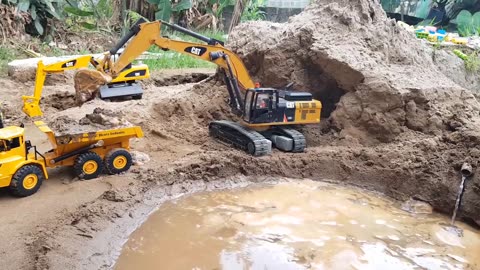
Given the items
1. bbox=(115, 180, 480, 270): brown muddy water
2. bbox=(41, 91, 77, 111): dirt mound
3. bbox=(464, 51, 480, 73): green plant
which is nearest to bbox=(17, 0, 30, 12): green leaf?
bbox=(41, 91, 77, 111): dirt mound

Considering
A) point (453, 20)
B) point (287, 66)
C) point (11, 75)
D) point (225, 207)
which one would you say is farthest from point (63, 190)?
point (453, 20)

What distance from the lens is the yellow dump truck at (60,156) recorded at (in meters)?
5.23

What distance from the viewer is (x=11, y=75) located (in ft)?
31.9

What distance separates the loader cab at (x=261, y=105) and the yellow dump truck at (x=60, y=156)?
1.76m

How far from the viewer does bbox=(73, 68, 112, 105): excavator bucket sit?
316 inches

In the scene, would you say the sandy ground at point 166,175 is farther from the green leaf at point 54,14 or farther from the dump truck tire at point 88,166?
the green leaf at point 54,14

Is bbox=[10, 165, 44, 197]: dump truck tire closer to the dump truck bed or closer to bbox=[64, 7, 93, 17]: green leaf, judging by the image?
the dump truck bed

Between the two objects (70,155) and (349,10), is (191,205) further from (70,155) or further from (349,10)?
(349,10)

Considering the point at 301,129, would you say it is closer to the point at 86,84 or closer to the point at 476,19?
the point at 86,84

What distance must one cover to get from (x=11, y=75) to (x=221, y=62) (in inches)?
194

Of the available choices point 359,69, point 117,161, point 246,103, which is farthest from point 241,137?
point 359,69

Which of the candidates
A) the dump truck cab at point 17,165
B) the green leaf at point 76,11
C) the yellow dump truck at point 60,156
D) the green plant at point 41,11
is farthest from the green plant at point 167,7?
the dump truck cab at point 17,165

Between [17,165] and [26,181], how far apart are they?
0.21 metres

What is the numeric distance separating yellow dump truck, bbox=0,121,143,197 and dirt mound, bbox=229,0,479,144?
3.18 m
